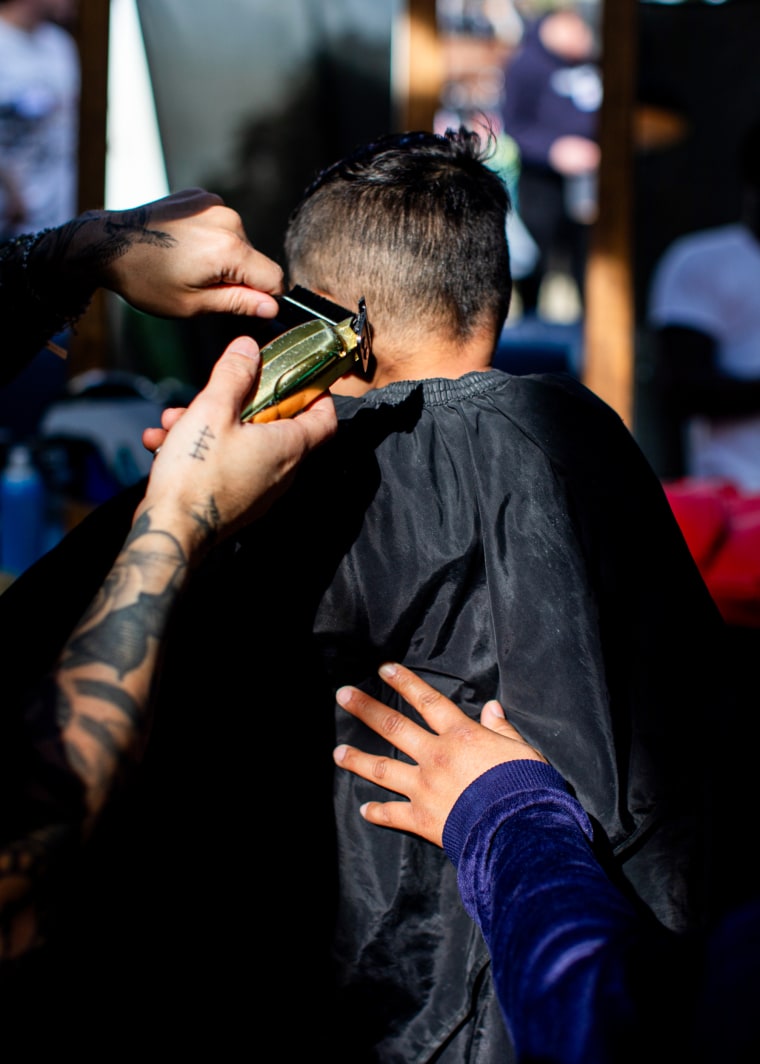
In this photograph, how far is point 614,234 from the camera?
129 inches

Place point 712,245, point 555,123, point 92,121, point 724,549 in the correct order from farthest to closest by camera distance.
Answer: point 555,123
point 712,245
point 92,121
point 724,549

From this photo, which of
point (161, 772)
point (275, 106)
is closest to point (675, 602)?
point (161, 772)

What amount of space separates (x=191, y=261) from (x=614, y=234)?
2593 mm

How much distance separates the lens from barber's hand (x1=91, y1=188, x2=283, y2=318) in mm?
1036

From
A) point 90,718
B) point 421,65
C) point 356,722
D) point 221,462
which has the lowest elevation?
point 356,722

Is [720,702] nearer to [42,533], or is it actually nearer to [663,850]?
[663,850]

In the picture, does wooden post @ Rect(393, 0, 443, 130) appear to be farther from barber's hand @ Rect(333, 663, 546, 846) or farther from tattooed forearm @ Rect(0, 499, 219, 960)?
tattooed forearm @ Rect(0, 499, 219, 960)

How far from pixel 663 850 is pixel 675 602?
0.92 feet

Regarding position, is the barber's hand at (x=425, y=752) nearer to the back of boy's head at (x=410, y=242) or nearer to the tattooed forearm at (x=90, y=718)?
the tattooed forearm at (x=90, y=718)

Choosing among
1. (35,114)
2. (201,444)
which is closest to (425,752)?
(201,444)

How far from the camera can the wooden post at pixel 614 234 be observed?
3.23 m

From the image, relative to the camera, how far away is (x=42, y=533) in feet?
8.87

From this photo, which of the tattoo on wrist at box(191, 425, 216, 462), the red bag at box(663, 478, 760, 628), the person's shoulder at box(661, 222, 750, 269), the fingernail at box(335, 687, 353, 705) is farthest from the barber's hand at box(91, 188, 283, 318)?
the person's shoulder at box(661, 222, 750, 269)

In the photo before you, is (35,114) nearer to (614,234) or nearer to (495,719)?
(614,234)
